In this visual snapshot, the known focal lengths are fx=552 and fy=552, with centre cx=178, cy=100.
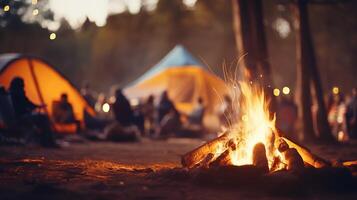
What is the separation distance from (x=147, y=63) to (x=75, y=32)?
1122 centimetres

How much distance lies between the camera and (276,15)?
41.4m

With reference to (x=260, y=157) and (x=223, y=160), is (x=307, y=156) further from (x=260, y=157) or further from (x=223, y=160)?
(x=223, y=160)

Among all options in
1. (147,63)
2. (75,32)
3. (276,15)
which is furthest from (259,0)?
(75,32)

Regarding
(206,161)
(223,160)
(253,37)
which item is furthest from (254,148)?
(253,37)

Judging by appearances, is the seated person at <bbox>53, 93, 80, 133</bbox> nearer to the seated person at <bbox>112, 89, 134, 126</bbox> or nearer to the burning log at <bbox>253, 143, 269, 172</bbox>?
the seated person at <bbox>112, 89, 134, 126</bbox>

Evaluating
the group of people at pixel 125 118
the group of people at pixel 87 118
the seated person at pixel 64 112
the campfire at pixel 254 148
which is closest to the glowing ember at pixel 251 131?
the campfire at pixel 254 148

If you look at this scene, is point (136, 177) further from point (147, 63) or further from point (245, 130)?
point (147, 63)

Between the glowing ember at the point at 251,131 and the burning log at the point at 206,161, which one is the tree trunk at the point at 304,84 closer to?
the glowing ember at the point at 251,131

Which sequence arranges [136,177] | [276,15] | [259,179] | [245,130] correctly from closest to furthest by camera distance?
[259,179] → [136,177] → [245,130] → [276,15]

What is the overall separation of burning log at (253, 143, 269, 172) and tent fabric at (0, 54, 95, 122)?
8936 millimetres

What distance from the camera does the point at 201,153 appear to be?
8.59 metres

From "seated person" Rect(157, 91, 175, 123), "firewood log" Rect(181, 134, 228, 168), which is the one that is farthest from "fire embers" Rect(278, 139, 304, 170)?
"seated person" Rect(157, 91, 175, 123)

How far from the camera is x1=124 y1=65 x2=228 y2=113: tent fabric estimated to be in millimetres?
24922

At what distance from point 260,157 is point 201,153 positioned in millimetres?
1114
